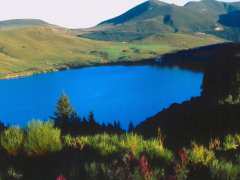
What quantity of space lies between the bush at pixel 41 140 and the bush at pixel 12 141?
0.67 feet

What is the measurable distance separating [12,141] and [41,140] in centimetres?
72

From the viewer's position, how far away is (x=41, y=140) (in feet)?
30.7

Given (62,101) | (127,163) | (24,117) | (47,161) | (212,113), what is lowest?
(24,117)

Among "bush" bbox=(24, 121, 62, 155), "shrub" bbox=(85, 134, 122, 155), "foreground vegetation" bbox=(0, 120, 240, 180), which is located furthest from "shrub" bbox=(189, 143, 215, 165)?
"bush" bbox=(24, 121, 62, 155)

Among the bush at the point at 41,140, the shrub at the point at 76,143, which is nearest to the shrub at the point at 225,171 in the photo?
the shrub at the point at 76,143

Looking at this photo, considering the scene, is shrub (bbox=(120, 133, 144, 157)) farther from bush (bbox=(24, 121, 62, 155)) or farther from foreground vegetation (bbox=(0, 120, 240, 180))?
bush (bbox=(24, 121, 62, 155))

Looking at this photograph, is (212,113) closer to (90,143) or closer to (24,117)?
(90,143)

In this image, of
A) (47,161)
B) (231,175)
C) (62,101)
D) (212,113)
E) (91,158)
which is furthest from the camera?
(62,101)

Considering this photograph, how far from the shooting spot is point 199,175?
718 centimetres

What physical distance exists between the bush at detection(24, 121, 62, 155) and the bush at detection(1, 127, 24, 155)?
203 millimetres

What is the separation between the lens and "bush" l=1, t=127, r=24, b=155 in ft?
31.3

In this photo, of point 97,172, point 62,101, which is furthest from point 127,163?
point 62,101

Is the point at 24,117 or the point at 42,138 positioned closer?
the point at 42,138

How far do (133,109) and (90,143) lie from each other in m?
162
